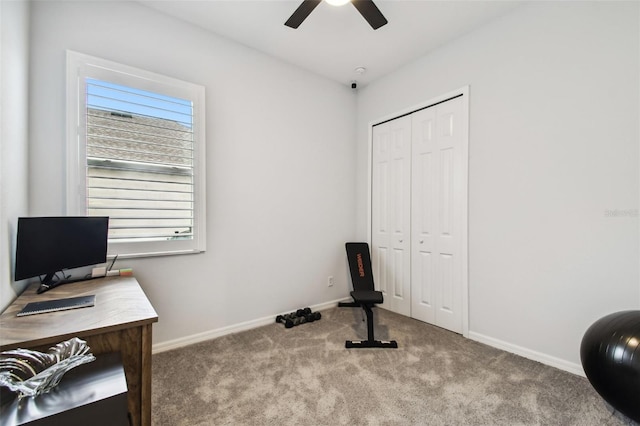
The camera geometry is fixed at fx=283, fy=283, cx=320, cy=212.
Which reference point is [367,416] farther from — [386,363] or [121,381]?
[121,381]

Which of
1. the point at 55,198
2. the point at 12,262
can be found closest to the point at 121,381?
the point at 12,262

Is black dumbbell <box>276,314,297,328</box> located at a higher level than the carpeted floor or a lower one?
higher

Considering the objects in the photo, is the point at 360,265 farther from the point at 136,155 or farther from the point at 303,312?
the point at 136,155

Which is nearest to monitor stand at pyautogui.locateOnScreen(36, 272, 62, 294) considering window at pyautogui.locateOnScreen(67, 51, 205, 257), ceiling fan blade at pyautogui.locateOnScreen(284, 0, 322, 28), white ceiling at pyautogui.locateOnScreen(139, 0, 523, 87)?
window at pyautogui.locateOnScreen(67, 51, 205, 257)

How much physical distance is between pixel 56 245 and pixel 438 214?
10.5ft

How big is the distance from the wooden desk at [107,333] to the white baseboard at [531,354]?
2.67m

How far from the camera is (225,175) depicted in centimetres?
286

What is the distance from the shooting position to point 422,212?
10.4 ft

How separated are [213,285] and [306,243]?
3.85ft

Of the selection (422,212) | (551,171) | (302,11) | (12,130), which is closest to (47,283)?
(12,130)

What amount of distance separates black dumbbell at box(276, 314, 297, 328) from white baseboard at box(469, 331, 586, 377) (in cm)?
178

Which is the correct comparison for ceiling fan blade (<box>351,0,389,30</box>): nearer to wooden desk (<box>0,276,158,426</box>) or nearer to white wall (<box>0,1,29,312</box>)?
white wall (<box>0,1,29,312</box>)

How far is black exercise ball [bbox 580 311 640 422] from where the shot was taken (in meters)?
1.46

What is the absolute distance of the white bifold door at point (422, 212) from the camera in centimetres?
288
